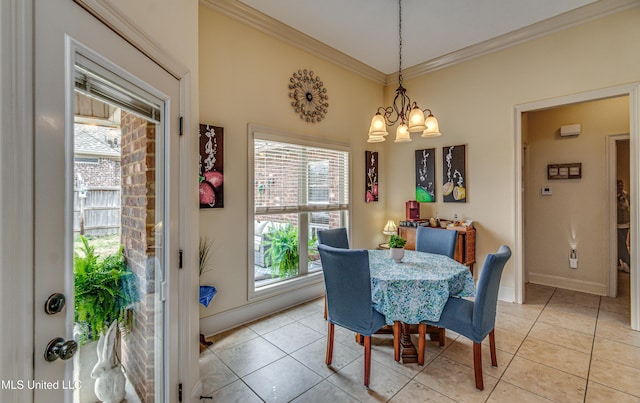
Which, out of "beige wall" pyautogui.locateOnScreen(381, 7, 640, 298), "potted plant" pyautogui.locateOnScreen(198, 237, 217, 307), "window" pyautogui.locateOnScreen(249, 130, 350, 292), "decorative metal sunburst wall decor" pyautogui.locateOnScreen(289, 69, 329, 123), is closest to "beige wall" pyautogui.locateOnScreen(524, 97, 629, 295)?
"beige wall" pyautogui.locateOnScreen(381, 7, 640, 298)

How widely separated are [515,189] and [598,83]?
1.32m

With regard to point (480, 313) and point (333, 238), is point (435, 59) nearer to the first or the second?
point (333, 238)

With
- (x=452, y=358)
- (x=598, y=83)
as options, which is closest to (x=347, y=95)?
(x=598, y=83)

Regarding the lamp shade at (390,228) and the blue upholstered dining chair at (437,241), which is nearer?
the blue upholstered dining chair at (437,241)

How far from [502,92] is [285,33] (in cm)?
281

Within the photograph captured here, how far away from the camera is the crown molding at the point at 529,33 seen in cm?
283

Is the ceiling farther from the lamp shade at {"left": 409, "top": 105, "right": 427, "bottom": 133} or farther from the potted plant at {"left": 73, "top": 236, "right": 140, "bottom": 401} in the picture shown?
the potted plant at {"left": 73, "top": 236, "right": 140, "bottom": 401}

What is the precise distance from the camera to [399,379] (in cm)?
207

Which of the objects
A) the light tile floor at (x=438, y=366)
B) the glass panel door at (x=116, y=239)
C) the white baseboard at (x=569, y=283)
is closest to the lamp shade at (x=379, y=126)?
the glass panel door at (x=116, y=239)

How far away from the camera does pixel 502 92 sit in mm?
3553

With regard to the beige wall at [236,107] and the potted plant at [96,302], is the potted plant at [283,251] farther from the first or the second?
the potted plant at [96,302]

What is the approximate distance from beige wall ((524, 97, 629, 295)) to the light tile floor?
963mm

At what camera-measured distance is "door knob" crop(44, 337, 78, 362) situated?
0.83 metres

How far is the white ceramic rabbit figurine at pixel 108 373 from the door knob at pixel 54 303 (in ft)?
1.43
